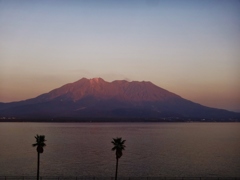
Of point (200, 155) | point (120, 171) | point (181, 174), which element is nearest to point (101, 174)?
point (120, 171)

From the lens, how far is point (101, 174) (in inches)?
2062

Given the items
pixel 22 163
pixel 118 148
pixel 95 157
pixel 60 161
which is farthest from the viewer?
pixel 95 157

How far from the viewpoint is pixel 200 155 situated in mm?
75625

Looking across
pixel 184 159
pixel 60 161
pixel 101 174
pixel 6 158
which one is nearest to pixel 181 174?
pixel 101 174

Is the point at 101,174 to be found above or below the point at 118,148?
below

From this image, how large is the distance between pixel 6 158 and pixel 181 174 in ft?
110

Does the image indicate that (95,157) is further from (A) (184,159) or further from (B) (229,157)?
(B) (229,157)

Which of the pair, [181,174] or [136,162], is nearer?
[181,174]

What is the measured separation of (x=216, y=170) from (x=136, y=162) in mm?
14211

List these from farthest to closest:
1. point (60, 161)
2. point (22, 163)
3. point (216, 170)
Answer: point (60, 161), point (22, 163), point (216, 170)

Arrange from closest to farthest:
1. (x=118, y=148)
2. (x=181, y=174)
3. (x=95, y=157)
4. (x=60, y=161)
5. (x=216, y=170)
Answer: (x=118, y=148) < (x=181, y=174) < (x=216, y=170) < (x=60, y=161) < (x=95, y=157)

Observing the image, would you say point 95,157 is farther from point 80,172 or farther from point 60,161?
point 80,172

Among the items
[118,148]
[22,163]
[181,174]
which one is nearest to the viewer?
[118,148]

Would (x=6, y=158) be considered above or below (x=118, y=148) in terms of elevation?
below
